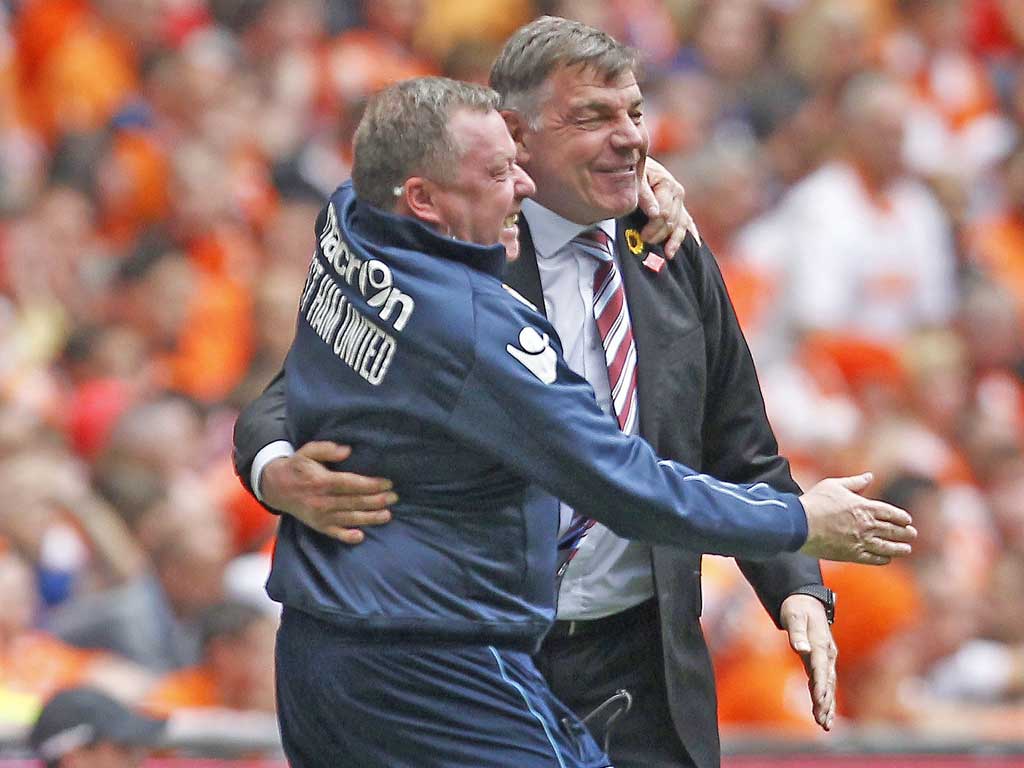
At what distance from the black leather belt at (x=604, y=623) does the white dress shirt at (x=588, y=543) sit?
0.01 m

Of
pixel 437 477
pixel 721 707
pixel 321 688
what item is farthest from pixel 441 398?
pixel 721 707

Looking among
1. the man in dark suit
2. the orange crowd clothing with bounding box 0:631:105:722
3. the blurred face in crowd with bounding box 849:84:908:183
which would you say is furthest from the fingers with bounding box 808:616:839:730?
the blurred face in crowd with bounding box 849:84:908:183

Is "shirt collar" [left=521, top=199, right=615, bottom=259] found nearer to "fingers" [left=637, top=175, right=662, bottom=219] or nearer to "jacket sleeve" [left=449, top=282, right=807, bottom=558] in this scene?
"fingers" [left=637, top=175, right=662, bottom=219]

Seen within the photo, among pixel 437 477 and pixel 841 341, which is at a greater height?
pixel 437 477

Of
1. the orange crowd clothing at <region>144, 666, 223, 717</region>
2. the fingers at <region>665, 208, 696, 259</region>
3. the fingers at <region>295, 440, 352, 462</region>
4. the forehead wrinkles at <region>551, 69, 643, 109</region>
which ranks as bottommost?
the orange crowd clothing at <region>144, 666, 223, 717</region>

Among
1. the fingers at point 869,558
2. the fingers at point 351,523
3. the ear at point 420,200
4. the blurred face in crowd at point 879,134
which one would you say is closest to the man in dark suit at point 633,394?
the fingers at point 869,558

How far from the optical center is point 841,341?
752 centimetres

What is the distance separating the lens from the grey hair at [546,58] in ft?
11.0

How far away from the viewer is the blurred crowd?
19.3ft

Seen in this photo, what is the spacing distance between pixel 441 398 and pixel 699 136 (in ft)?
19.3

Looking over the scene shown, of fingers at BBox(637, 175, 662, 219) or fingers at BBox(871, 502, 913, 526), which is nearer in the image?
fingers at BBox(871, 502, 913, 526)

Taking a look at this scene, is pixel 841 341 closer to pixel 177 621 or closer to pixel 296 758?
pixel 177 621

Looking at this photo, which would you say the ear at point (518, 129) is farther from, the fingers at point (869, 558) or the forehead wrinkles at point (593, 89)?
the fingers at point (869, 558)

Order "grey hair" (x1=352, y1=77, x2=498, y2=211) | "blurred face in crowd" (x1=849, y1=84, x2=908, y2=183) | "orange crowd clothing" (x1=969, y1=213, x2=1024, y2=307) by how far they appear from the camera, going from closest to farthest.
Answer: "grey hair" (x1=352, y1=77, x2=498, y2=211) < "blurred face in crowd" (x1=849, y1=84, x2=908, y2=183) < "orange crowd clothing" (x1=969, y1=213, x2=1024, y2=307)
